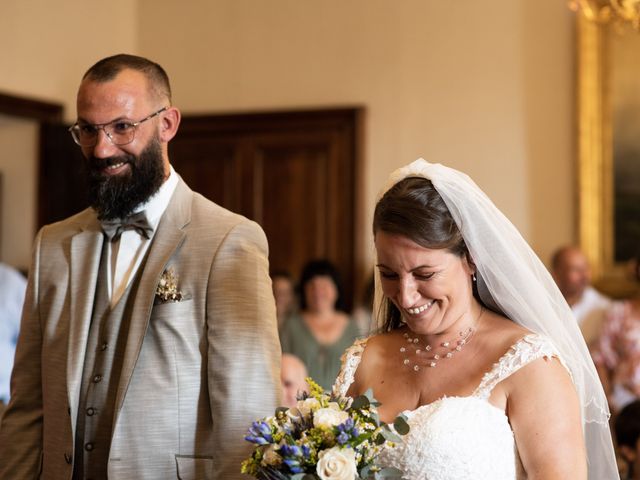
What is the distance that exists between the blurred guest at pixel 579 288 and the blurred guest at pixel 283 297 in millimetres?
2144

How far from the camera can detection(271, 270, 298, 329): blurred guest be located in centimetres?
816

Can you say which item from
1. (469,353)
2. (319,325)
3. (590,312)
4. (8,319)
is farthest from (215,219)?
(590,312)

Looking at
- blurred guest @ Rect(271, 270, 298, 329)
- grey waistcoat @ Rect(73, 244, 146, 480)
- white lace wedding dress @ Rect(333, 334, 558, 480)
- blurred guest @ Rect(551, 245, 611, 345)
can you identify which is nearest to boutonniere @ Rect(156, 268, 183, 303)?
grey waistcoat @ Rect(73, 244, 146, 480)

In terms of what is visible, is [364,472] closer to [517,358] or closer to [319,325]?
[517,358]

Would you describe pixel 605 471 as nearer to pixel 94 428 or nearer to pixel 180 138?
pixel 94 428

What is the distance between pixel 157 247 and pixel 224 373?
17.7 inches

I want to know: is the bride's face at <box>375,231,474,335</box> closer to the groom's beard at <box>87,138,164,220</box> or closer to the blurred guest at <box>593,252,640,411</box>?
the groom's beard at <box>87,138,164,220</box>

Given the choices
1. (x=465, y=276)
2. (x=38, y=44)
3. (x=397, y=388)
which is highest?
(x=38, y=44)

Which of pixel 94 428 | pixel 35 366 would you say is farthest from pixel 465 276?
pixel 35 366

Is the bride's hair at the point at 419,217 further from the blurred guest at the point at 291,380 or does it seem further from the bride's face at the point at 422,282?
the blurred guest at the point at 291,380

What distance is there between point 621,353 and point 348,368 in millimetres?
4053

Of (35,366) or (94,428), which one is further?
(35,366)

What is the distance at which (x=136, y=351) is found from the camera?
2895 millimetres

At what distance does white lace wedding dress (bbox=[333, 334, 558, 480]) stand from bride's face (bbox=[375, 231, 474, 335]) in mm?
202
